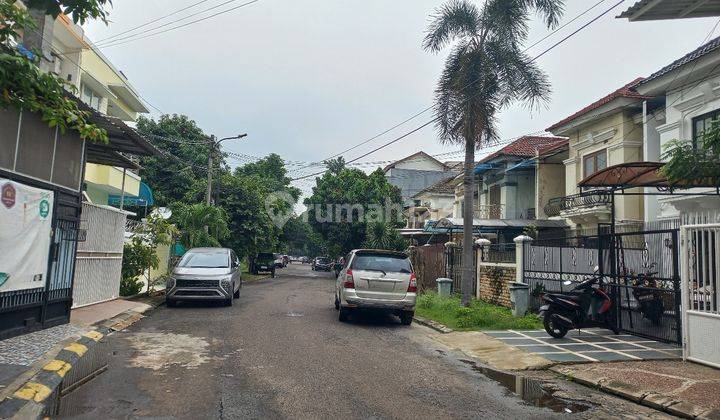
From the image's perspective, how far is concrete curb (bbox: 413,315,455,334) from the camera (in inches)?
446

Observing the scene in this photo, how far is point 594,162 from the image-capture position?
21172 millimetres

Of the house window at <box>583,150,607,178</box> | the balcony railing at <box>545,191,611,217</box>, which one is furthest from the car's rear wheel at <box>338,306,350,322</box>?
the house window at <box>583,150,607,178</box>

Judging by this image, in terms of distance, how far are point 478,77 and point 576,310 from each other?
7.22 meters

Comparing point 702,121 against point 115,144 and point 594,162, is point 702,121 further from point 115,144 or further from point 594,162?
point 115,144

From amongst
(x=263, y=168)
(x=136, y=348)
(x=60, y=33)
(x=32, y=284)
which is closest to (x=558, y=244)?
(x=136, y=348)

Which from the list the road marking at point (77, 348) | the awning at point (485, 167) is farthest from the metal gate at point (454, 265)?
the road marking at point (77, 348)

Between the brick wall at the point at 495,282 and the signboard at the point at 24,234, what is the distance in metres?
11.3

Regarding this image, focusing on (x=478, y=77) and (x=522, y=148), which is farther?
(x=522, y=148)

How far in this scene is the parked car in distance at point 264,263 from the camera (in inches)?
1459

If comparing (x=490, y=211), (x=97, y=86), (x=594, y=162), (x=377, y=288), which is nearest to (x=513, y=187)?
(x=490, y=211)

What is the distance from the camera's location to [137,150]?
11.5 meters

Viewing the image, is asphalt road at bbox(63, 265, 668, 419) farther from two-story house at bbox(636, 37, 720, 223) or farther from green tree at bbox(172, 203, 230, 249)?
green tree at bbox(172, 203, 230, 249)

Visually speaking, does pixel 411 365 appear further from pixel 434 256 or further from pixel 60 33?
pixel 60 33

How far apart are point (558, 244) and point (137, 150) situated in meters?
11.4
